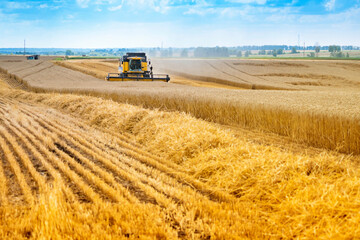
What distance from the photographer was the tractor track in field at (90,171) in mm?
4789

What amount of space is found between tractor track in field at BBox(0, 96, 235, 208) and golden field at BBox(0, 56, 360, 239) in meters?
0.02

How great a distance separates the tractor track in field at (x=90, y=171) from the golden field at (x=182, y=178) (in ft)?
0.07

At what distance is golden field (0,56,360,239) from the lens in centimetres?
390

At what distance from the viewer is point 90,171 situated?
5.73 meters

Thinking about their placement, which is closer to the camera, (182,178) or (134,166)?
(182,178)

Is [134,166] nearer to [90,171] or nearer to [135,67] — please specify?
[90,171]

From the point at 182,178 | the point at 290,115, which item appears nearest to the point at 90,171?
the point at 182,178

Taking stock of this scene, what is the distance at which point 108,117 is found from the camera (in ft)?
34.4

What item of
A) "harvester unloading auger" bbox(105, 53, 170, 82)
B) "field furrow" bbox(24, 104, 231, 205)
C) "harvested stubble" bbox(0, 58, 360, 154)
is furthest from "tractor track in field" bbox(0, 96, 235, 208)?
"harvester unloading auger" bbox(105, 53, 170, 82)

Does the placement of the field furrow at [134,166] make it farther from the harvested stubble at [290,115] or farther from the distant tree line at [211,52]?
the distant tree line at [211,52]

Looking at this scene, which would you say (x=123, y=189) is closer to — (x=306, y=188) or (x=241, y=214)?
(x=241, y=214)

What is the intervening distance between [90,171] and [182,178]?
149cm

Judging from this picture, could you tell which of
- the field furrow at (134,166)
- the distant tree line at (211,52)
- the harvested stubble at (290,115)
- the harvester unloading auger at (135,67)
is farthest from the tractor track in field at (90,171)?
the distant tree line at (211,52)

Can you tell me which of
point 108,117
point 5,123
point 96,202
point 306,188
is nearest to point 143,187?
point 96,202
